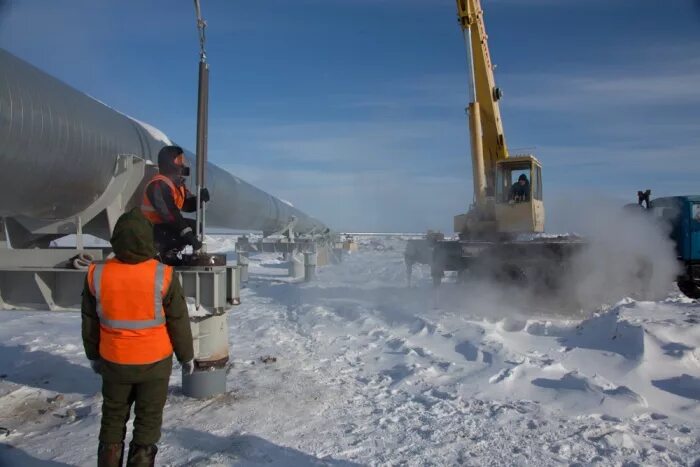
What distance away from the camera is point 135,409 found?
9.51ft

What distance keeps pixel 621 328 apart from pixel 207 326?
521 centimetres

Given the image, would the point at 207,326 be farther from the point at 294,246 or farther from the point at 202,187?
the point at 294,246

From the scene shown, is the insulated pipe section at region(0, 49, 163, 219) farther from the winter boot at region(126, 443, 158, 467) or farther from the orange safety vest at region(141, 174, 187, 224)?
the winter boot at region(126, 443, 158, 467)

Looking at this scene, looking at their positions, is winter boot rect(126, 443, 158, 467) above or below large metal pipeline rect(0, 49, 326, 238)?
below

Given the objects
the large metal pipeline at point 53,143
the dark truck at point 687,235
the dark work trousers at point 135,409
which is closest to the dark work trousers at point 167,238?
the large metal pipeline at point 53,143

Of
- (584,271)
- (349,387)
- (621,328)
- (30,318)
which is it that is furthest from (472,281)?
(30,318)

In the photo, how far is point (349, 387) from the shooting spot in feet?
17.2

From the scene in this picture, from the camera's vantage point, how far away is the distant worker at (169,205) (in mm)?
4312

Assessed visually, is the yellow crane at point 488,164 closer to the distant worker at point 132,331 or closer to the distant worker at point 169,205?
the distant worker at point 169,205

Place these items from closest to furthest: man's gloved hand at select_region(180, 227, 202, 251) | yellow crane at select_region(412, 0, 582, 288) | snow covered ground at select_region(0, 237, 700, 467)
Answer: snow covered ground at select_region(0, 237, 700, 467), man's gloved hand at select_region(180, 227, 202, 251), yellow crane at select_region(412, 0, 582, 288)

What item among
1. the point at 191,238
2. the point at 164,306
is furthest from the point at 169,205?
the point at 164,306

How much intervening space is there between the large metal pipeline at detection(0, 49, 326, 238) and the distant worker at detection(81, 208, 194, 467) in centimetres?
133

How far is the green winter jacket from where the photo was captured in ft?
9.05

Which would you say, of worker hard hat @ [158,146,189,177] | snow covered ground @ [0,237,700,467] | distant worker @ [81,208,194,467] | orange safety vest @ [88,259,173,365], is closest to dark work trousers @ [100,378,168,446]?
distant worker @ [81,208,194,467]
